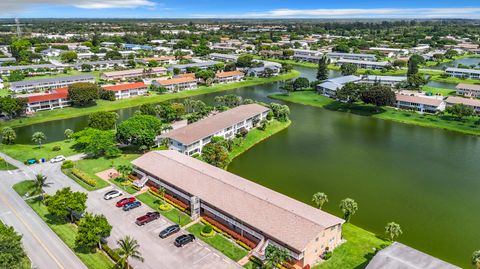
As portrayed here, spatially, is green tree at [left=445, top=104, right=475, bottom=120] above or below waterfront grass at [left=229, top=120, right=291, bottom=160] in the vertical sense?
above

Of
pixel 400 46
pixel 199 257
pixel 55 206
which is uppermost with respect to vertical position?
pixel 400 46

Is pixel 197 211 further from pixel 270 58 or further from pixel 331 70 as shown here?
pixel 270 58

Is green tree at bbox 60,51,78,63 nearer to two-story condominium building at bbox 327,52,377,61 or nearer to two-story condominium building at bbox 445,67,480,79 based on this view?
two-story condominium building at bbox 327,52,377,61

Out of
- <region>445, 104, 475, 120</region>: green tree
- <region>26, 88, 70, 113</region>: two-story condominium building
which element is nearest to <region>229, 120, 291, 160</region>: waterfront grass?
<region>445, 104, 475, 120</region>: green tree

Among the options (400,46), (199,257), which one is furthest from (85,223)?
(400,46)

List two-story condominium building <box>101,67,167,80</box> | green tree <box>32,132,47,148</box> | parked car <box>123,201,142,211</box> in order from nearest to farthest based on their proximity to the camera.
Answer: parked car <box>123,201,142,211</box>
green tree <box>32,132,47,148</box>
two-story condominium building <box>101,67,167,80</box>
